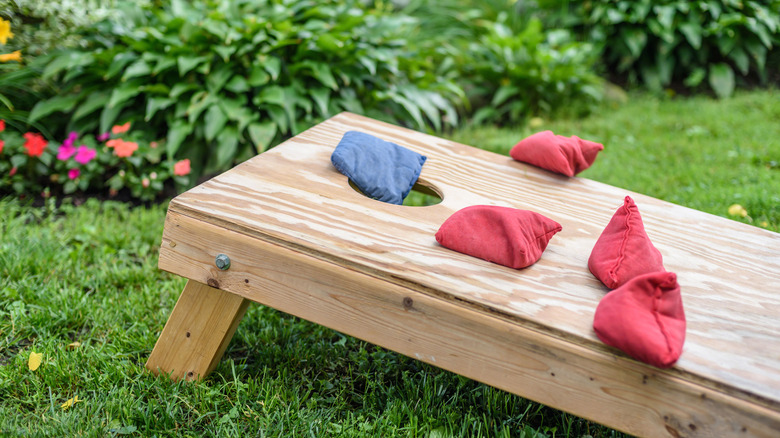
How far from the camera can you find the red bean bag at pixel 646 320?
1252mm

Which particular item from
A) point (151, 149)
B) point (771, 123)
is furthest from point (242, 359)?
point (771, 123)

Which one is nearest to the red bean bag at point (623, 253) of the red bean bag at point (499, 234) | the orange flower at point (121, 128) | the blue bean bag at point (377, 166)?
the red bean bag at point (499, 234)

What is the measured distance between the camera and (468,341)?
1.44 m

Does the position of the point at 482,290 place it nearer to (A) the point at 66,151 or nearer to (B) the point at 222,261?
(B) the point at 222,261

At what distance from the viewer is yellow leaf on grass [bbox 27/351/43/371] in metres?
1.89

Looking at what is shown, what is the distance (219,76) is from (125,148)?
25.7 inches

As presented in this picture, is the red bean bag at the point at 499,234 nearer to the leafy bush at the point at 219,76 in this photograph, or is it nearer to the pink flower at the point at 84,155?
the leafy bush at the point at 219,76

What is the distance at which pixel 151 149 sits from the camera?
10.5 feet

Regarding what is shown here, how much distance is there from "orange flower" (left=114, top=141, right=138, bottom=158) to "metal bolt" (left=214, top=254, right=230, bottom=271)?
5.51 feet

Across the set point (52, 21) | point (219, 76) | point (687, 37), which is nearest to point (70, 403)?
point (219, 76)

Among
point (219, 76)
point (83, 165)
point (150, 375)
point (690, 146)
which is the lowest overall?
point (83, 165)

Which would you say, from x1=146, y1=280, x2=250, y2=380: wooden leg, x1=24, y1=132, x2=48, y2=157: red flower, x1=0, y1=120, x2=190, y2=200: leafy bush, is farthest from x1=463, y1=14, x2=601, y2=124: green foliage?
x1=146, y1=280, x2=250, y2=380: wooden leg

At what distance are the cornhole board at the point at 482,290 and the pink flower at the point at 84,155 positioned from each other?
1574 millimetres

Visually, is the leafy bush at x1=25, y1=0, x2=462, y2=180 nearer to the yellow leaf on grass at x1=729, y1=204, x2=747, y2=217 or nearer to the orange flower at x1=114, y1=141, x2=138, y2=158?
the orange flower at x1=114, y1=141, x2=138, y2=158
